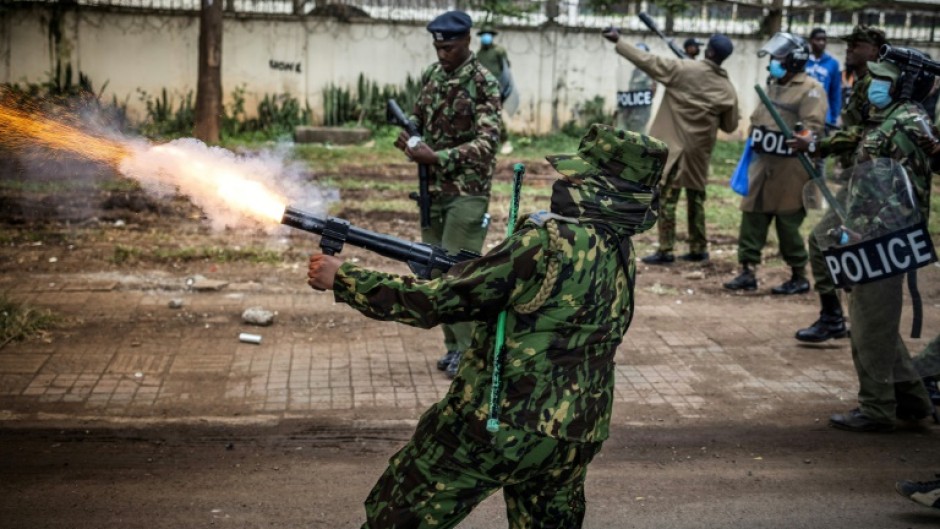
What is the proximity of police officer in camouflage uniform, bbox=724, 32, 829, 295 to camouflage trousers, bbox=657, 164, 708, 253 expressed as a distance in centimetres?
106

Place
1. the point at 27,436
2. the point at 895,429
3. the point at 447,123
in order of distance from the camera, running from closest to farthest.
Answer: the point at 27,436 < the point at 895,429 < the point at 447,123

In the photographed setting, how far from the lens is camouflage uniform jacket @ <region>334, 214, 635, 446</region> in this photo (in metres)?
3.50

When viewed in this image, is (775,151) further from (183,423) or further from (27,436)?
(27,436)

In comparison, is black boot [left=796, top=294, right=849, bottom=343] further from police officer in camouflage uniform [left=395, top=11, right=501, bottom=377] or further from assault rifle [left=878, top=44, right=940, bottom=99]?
police officer in camouflage uniform [left=395, top=11, right=501, bottom=377]

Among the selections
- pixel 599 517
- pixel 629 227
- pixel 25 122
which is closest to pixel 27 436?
pixel 25 122

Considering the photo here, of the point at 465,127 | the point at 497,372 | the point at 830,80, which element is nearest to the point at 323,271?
the point at 497,372

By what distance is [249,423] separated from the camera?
20.5 ft

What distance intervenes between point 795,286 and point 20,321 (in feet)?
22.7

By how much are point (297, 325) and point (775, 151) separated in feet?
15.4

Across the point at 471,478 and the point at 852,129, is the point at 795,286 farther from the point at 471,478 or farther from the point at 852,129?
the point at 471,478

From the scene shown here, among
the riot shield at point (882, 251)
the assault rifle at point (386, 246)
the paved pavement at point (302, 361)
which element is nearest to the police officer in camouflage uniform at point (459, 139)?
the paved pavement at point (302, 361)

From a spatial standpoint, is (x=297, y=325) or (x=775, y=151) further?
(x=775, y=151)

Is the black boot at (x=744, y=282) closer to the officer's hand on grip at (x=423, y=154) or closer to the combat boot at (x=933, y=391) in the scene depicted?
the combat boot at (x=933, y=391)

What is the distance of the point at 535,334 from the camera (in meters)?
3.55
